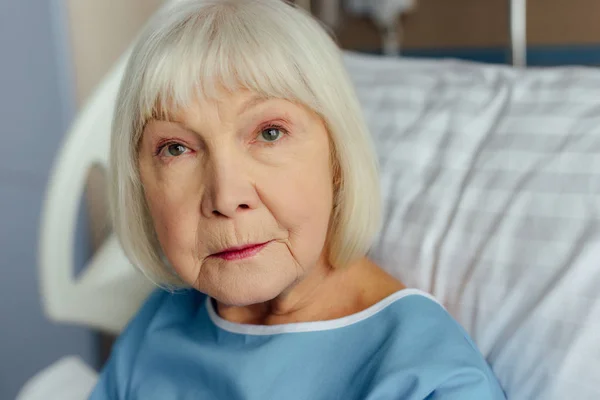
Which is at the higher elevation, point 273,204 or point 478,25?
point 273,204

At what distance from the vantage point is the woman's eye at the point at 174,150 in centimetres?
81

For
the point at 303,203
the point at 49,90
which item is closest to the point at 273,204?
the point at 303,203

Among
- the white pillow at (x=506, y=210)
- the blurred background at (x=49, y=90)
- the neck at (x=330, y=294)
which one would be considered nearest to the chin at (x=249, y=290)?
the neck at (x=330, y=294)

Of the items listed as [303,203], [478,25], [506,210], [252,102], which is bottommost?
[478,25]

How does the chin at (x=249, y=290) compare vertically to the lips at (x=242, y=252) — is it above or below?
below

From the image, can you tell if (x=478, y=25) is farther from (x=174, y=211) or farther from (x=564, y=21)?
(x=174, y=211)

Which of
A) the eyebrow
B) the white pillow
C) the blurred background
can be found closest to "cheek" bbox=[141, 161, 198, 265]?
the eyebrow

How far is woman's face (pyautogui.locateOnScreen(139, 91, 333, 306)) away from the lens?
30.1 inches

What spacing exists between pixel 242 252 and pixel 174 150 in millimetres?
147

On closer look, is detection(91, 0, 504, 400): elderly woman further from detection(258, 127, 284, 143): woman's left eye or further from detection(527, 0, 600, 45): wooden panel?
detection(527, 0, 600, 45): wooden panel

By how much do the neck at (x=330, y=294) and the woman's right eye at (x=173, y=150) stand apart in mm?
227

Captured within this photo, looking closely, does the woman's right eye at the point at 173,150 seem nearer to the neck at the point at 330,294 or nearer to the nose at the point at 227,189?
the nose at the point at 227,189

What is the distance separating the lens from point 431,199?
1.02 metres

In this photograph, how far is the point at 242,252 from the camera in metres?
0.78
